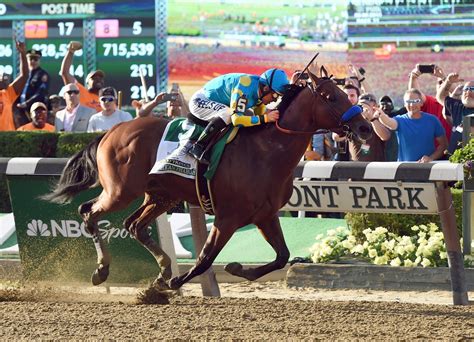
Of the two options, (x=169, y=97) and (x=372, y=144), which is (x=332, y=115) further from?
(x=169, y=97)

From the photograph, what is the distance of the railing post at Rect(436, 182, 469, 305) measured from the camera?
8461mm

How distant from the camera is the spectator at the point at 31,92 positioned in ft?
46.4

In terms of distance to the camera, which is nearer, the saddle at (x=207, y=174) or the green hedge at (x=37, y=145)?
the saddle at (x=207, y=174)

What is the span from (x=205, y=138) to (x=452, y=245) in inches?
75.5

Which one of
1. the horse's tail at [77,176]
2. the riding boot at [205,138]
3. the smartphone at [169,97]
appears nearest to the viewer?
the riding boot at [205,138]

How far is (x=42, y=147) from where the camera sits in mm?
12172

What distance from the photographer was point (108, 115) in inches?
481

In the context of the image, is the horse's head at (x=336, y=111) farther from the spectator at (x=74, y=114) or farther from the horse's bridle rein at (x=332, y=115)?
the spectator at (x=74, y=114)

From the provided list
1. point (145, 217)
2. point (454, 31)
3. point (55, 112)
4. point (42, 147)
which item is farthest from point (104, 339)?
point (454, 31)

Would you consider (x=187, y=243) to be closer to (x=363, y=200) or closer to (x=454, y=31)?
(x=363, y=200)

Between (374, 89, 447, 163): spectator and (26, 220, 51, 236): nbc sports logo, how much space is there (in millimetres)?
3229

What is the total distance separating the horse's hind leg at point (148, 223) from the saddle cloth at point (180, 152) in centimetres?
37

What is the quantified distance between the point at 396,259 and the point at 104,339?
353 centimetres

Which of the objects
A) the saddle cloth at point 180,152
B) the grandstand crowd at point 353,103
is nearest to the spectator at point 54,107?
the grandstand crowd at point 353,103
